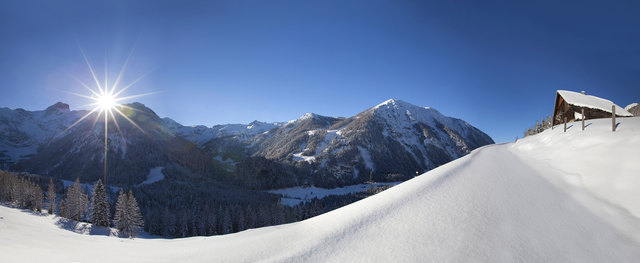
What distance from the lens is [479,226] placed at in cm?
512

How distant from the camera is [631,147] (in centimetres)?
781

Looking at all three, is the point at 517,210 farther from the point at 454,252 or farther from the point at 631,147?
the point at 631,147

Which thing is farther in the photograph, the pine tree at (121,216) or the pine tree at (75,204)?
the pine tree at (75,204)

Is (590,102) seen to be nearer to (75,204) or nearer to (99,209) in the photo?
(99,209)

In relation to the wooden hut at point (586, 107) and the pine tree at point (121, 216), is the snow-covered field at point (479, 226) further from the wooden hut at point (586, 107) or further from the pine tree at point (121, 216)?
the pine tree at point (121, 216)

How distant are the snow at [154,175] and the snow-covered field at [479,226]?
6565 inches

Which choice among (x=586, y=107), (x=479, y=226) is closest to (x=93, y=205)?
(x=479, y=226)

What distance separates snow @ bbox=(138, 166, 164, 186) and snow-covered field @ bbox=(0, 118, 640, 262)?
16674 centimetres

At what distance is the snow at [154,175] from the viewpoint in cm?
14555

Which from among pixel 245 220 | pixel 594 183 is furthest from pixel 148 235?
pixel 594 183

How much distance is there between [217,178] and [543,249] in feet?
629

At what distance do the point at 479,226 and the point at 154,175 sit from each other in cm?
18994

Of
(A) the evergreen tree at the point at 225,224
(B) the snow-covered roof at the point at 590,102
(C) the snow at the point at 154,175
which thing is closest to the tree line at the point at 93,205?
(A) the evergreen tree at the point at 225,224

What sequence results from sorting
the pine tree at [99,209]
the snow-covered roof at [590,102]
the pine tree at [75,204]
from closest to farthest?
the snow-covered roof at [590,102], the pine tree at [99,209], the pine tree at [75,204]
